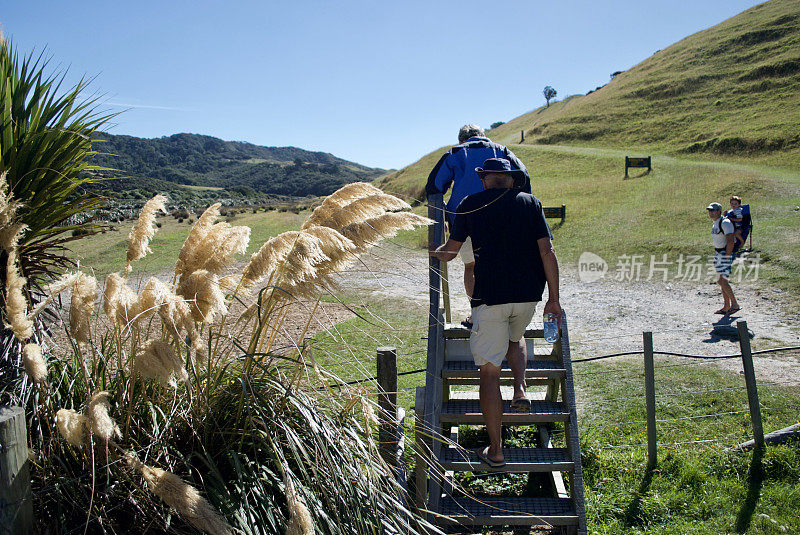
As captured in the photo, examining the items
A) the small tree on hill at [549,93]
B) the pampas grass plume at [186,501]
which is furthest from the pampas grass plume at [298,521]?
the small tree on hill at [549,93]

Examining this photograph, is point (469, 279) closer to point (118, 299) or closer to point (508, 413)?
point (508, 413)

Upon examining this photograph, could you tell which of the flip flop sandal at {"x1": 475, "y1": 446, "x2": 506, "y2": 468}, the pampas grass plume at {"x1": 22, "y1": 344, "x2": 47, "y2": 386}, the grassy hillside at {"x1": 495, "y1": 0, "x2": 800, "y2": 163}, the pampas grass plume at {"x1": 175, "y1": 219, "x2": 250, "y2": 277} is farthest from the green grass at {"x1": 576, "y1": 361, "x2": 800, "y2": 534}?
the grassy hillside at {"x1": 495, "y1": 0, "x2": 800, "y2": 163}

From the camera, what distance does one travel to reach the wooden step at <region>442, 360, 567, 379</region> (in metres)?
4.46

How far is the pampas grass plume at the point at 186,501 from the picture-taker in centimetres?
182

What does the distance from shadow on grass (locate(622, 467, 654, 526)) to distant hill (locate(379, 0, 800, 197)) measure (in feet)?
87.2

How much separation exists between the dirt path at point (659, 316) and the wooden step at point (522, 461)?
2.54 metres

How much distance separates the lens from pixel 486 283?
3.94m

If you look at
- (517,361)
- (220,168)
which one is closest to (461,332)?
(517,361)

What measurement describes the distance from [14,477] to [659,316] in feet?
38.6

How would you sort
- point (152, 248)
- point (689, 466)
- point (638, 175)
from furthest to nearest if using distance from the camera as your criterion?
point (638, 175) → point (152, 248) → point (689, 466)

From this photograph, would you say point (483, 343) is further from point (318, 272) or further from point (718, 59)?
point (718, 59)

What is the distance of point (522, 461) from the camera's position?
160 inches

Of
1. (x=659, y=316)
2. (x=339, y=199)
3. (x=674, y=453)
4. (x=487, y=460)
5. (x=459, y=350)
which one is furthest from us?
(x=659, y=316)

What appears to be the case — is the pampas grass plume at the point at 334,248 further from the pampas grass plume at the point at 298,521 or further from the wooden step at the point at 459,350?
the wooden step at the point at 459,350
